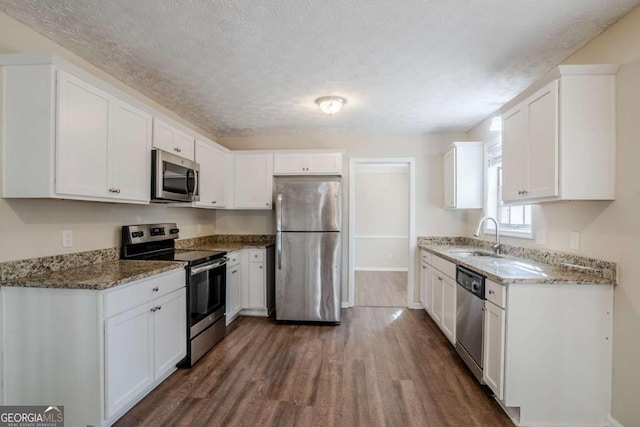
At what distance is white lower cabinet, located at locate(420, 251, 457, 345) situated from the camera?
9.07 ft

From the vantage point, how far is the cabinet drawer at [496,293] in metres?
1.85

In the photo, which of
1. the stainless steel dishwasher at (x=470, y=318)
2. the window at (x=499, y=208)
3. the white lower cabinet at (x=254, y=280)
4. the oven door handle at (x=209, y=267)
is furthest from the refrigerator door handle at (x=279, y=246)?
the window at (x=499, y=208)

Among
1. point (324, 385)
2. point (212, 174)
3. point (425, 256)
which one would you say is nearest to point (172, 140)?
point (212, 174)

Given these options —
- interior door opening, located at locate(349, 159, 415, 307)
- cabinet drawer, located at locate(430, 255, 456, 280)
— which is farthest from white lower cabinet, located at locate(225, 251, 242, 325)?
interior door opening, located at locate(349, 159, 415, 307)

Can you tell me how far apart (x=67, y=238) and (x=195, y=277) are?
3.12 feet

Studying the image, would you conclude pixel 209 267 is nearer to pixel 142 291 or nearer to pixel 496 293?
pixel 142 291

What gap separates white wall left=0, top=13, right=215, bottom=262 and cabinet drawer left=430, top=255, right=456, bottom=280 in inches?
121

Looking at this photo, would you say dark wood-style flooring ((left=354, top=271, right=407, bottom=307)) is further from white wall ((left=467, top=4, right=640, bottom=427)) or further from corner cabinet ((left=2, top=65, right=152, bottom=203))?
corner cabinet ((left=2, top=65, right=152, bottom=203))

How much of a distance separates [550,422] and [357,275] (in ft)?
15.5

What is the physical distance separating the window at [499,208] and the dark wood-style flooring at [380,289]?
1819 millimetres

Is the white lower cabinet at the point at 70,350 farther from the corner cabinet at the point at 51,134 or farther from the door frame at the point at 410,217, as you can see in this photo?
the door frame at the point at 410,217

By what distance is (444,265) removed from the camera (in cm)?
301

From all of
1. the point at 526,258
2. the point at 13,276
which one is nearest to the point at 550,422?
the point at 526,258

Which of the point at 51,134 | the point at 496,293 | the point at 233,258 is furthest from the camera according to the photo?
the point at 233,258
